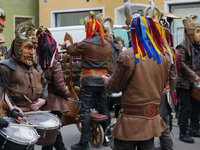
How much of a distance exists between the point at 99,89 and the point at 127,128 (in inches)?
95.7

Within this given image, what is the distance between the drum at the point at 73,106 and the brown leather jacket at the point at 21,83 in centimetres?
161

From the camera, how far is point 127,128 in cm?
355

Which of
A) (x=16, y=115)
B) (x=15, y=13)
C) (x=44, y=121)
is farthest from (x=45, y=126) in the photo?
(x=15, y=13)

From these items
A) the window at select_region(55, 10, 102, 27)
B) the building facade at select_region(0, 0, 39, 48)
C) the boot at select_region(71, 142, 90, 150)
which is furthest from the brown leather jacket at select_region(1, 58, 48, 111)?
the building facade at select_region(0, 0, 39, 48)

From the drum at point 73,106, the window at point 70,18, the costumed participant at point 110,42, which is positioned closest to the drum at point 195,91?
the costumed participant at point 110,42

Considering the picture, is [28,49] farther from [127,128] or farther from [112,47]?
[112,47]

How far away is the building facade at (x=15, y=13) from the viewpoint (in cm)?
1593

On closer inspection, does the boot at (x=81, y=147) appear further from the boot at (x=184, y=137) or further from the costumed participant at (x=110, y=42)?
the boot at (x=184, y=137)

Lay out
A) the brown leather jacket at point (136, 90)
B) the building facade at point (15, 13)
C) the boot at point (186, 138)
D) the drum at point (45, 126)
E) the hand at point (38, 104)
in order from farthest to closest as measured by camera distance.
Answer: the building facade at point (15, 13) < the boot at point (186, 138) < the hand at point (38, 104) < the drum at point (45, 126) < the brown leather jacket at point (136, 90)

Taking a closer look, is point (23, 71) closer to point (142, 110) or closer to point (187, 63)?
point (142, 110)

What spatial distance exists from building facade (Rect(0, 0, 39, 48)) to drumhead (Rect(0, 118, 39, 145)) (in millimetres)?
12933

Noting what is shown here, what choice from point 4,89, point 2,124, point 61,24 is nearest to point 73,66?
point 4,89

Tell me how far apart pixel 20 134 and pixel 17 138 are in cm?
14

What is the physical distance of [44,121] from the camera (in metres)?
4.13
